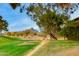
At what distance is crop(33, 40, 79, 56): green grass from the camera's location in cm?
148

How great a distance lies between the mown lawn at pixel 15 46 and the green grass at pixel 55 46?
0.06 m

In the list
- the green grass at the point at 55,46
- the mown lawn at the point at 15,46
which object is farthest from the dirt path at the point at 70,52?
the mown lawn at the point at 15,46

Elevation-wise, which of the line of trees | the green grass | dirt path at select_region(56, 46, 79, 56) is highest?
the line of trees

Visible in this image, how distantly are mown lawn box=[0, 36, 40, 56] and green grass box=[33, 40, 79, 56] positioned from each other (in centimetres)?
6

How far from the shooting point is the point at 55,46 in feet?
4.94

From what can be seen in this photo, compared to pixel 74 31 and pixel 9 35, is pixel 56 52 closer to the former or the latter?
pixel 74 31

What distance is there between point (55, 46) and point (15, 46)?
276mm

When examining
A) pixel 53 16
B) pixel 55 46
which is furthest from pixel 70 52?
pixel 53 16

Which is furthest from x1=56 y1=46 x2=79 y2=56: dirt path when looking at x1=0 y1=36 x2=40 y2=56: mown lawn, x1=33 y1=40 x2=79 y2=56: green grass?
x1=0 y1=36 x2=40 y2=56: mown lawn

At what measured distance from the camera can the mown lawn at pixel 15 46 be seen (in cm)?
148

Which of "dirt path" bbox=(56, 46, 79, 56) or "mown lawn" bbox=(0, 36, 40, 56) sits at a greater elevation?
"mown lawn" bbox=(0, 36, 40, 56)

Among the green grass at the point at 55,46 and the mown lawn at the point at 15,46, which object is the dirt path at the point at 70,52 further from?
the mown lawn at the point at 15,46

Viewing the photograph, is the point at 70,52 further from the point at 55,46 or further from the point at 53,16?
the point at 53,16

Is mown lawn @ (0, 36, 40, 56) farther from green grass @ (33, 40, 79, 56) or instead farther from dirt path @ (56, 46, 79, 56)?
dirt path @ (56, 46, 79, 56)
